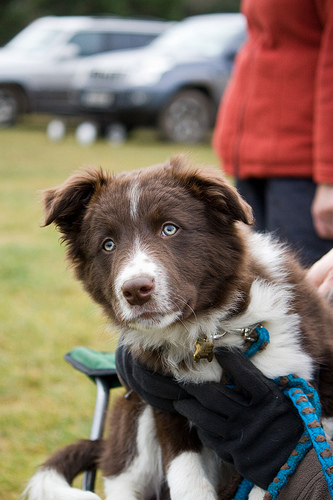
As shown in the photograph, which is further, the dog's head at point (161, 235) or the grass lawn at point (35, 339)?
the grass lawn at point (35, 339)

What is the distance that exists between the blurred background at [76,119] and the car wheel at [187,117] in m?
0.02

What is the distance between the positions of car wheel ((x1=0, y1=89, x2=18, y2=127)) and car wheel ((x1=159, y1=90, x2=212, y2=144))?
14.6 ft

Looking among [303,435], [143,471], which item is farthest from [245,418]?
[143,471]

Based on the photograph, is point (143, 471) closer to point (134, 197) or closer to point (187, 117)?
point (134, 197)

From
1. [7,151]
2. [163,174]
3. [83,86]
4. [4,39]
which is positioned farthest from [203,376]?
[4,39]

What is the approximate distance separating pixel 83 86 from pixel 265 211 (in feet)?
42.6

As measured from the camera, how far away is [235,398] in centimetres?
228

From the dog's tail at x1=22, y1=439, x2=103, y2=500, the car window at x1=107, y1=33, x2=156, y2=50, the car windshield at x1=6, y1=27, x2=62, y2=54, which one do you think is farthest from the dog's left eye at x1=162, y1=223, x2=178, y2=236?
the car window at x1=107, y1=33, x2=156, y2=50

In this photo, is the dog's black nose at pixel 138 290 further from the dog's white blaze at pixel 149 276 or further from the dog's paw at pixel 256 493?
the dog's paw at pixel 256 493

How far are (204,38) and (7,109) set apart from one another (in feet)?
18.4

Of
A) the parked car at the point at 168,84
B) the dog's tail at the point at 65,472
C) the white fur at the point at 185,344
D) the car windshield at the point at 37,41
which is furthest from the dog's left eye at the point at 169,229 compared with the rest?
the car windshield at the point at 37,41

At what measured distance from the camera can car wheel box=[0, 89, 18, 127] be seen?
56.3 ft

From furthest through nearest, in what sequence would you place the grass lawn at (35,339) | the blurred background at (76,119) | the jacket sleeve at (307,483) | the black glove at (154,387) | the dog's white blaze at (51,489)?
the blurred background at (76,119) → the grass lawn at (35,339) → the dog's white blaze at (51,489) → the black glove at (154,387) → the jacket sleeve at (307,483)

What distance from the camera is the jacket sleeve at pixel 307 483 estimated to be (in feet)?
6.55
